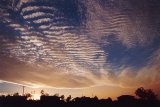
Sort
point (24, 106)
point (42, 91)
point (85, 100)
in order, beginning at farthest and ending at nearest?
1. point (42, 91)
2. point (85, 100)
3. point (24, 106)

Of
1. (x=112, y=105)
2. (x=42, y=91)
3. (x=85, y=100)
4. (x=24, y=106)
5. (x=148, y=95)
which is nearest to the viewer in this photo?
(x=24, y=106)

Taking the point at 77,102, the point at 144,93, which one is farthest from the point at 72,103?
the point at 144,93

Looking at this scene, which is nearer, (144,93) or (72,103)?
(72,103)

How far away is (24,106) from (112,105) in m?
22.7

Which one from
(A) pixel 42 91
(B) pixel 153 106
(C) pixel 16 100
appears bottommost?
(B) pixel 153 106

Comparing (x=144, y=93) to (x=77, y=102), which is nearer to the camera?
(x=77, y=102)

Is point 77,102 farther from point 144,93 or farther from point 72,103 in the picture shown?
point 144,93

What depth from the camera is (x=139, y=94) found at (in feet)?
308

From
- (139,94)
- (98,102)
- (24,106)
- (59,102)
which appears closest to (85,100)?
(98,102)

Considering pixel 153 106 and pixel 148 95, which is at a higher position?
pixel 148 95

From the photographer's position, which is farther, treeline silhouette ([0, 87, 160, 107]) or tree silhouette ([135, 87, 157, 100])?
tree silhouette ([135, 87, 157, 100])

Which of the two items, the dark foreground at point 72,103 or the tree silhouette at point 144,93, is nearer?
the dark foreground at point 72,103

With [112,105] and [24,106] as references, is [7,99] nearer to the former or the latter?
[24,106]

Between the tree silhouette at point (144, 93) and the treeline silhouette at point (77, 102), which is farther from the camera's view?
the tree silhouette at point (144, 93)
